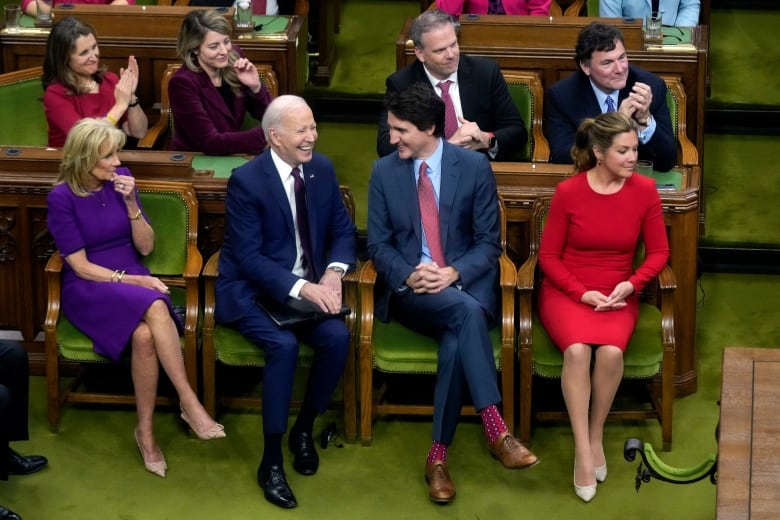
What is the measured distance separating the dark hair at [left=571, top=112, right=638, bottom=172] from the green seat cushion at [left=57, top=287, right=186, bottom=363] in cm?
142

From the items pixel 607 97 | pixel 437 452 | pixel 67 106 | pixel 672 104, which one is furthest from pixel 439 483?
pixel 67 106

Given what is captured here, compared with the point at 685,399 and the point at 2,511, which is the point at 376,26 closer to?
the point at 685,399

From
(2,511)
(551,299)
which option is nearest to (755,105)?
(551,299)

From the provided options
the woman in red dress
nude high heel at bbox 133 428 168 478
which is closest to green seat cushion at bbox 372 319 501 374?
the woman in red dress

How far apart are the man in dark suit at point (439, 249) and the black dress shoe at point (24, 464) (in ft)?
3.94

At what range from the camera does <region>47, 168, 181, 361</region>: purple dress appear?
522 cm

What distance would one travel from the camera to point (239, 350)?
17.2 feet

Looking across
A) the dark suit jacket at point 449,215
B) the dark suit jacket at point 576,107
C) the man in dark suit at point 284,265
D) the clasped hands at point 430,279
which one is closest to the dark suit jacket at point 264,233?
the man in dark suit at point 284,265

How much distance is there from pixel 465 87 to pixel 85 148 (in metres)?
1.43

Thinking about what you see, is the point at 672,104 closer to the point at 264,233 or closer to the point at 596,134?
the point at 596,134

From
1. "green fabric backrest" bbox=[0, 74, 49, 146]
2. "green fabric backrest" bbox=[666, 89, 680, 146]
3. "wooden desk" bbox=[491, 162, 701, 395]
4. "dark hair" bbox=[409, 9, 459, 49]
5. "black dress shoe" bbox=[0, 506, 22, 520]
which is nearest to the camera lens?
"black dress shoe" bbox=[0, 506, 22, 520]

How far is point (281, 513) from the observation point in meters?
5.01

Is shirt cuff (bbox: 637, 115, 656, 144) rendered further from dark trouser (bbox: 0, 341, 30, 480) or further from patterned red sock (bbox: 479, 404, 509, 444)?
dark trouser (bbox: 0, 341, 30, 480)

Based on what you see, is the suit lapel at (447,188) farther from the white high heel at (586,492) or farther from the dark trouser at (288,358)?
the white high heel at (586,492)
